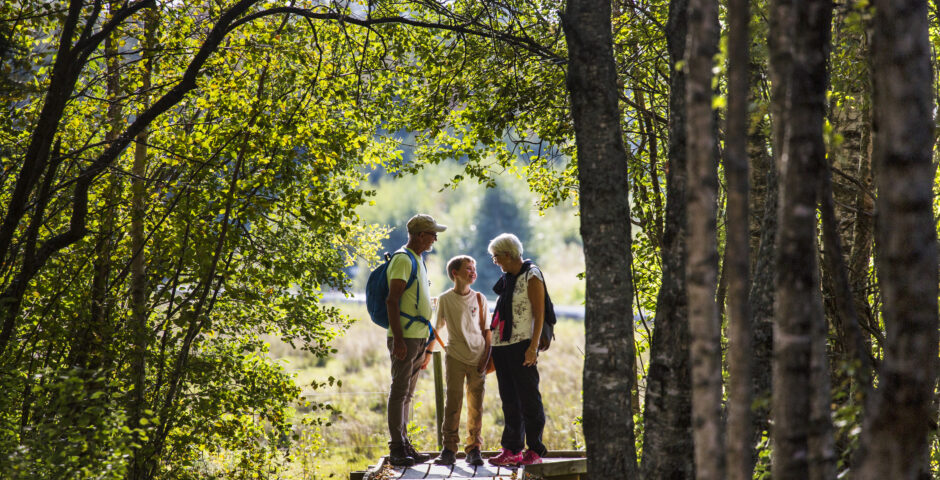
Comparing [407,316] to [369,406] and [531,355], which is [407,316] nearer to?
[531,355]

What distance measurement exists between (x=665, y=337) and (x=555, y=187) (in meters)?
4.22

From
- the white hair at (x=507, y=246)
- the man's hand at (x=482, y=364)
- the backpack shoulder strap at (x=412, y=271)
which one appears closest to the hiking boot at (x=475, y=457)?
the man's hand at (x=482, y=364)

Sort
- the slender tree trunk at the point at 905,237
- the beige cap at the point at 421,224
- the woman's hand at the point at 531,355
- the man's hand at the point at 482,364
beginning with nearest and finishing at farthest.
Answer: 1. the slender tree trunk at the point at 905,237
2. the woman's hand at the point at 531,355
3. the beige cap at the point at 421,224
4. the man's hand at the point at 482,364

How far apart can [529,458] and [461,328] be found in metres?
1.15

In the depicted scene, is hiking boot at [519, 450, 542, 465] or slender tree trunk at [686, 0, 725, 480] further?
hiking boot at [519, 450, 542, 465]

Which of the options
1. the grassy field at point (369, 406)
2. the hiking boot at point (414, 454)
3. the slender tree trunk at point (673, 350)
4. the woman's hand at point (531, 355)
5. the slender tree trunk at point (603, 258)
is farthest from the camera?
the grassy field at point (369, 406)

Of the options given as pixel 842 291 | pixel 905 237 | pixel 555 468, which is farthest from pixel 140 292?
pixel 905 237

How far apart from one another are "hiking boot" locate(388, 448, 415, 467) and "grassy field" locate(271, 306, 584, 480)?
69 centimetres

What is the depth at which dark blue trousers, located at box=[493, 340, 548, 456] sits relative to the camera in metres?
5.82

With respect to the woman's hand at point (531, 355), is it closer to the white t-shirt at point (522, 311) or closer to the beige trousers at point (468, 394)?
the white t-shirt at point (522, 311)

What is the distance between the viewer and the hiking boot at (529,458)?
6.08 m

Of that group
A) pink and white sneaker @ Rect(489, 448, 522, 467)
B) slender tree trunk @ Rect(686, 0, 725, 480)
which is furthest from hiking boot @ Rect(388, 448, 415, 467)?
slender tree trunk @ Rect(686, 0, 725, 480)

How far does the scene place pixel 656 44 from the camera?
21.8 ft

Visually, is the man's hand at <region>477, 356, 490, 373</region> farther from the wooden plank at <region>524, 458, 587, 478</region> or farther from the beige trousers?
the wooden plank at <region>524, 458, 587, 478</region>
